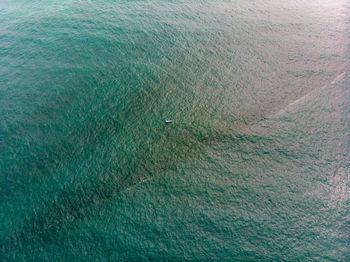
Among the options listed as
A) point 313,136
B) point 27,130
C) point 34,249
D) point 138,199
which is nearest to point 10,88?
point 27,130

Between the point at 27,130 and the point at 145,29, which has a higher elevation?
the point at 145,29

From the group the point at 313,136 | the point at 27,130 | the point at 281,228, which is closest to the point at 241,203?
the point at 281,228

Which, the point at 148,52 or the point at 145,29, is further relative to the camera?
the point at 145,29

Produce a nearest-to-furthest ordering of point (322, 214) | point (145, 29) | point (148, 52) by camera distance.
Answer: point (322, 214)
point (148, 52)
point (145, 29)

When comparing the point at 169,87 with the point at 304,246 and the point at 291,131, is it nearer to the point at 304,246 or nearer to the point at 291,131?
the point at 291,131

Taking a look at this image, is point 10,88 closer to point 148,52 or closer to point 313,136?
point 148,52

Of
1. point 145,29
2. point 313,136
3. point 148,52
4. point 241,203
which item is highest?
point 145,29

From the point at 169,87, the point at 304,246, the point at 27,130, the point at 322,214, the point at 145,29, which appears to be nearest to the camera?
the point at 304,246
